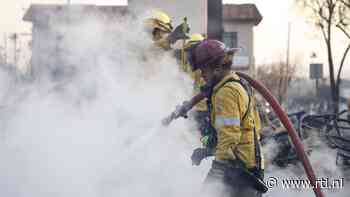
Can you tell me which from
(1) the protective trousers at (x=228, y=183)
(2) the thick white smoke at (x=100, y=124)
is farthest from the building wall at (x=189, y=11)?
(1) the protective trousers at (x=228, y=183)

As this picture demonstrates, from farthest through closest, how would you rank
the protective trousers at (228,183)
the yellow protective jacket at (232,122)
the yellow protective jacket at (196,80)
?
the yellow protective jacket at (196,80) → the protective trousers at (228,183) → the yellow protective jacket at (232,122)

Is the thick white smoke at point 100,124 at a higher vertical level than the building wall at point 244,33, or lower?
lower

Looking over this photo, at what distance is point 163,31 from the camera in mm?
6574

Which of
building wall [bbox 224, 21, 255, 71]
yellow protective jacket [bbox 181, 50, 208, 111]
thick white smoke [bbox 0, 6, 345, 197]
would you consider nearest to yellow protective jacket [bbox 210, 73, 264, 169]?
thick white smoke [bbox 0, 6, 345, 197]

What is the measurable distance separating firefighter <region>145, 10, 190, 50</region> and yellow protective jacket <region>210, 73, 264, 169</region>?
2.55m

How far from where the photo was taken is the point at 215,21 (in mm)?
8664

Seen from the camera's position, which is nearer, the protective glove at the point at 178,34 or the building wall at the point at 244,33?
the protective glove at the point at 178,34

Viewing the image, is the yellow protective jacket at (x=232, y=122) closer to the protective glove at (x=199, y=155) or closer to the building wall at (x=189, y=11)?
the protective glove at (x=199, y=155)

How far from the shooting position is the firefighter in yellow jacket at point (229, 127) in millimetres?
3855

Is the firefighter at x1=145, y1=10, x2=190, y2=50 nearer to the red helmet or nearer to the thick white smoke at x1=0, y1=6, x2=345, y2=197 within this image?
the thick white smoke at x1=0, y1=6, x2=345, y2=197

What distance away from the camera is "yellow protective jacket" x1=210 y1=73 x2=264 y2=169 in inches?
151

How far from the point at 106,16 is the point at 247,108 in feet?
11.8

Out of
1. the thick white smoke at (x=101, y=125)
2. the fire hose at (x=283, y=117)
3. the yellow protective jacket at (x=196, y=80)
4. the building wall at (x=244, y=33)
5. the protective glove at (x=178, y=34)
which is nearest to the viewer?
the fire hose at (x=283, y=117)

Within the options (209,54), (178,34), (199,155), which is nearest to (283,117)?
(199,155)
